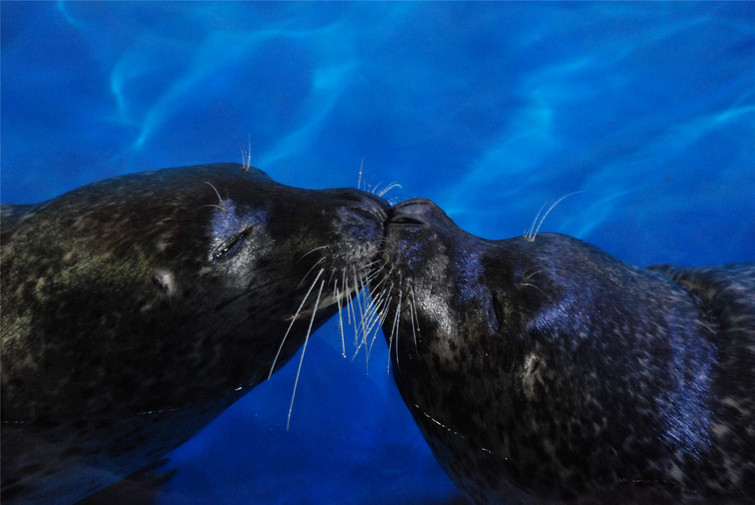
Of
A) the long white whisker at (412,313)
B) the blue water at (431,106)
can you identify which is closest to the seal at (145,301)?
the long white whisker at (412,313)

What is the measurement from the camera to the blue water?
5.00 meters

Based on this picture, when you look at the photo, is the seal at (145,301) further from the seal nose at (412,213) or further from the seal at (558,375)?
Result: the seal at (558,375)

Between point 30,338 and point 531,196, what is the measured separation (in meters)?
3.73

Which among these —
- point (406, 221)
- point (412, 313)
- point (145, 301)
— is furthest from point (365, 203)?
point (145, 301)

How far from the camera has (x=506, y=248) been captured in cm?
281

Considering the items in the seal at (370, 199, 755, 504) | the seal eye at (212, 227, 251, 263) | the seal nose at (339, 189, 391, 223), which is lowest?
the seal at (370, 199, 755, 504)

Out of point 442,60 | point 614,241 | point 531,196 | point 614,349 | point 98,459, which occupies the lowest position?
point 98,459

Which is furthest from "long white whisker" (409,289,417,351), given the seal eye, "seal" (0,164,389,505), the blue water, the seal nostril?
the blue water

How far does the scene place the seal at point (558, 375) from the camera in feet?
7.78

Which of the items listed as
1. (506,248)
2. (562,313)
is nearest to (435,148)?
(506,248)

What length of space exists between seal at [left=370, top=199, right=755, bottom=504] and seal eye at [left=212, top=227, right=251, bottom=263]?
57 cm

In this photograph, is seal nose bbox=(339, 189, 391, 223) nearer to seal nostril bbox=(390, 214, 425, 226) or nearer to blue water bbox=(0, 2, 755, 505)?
seal nostril bbox=(390, 214, 425, 226)

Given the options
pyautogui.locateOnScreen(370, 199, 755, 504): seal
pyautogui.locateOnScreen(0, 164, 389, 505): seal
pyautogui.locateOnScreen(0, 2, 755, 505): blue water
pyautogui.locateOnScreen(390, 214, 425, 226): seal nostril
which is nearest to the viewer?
pyautogui.locateOnScreen(370, 199, 755, 504): seal

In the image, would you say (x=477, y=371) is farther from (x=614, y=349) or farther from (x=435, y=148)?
(x=435, y=148)
